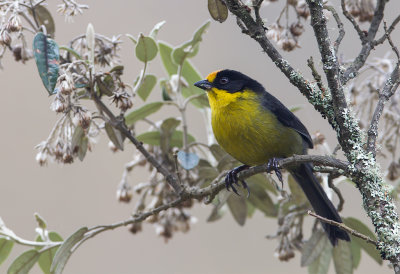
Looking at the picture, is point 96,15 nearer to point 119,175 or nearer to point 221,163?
point 119,175

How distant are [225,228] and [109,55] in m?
3.49

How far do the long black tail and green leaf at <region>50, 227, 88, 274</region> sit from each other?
3.63 ft

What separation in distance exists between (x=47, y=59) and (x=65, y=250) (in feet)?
2.74

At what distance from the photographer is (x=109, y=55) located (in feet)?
9.02

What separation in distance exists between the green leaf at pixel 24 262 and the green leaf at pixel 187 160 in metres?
0.79

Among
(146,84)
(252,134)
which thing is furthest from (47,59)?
(252,134)

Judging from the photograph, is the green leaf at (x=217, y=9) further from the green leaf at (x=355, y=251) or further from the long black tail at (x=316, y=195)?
the green leaf at (x=355, y=251)

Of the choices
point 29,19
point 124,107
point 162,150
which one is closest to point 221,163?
point 162,150

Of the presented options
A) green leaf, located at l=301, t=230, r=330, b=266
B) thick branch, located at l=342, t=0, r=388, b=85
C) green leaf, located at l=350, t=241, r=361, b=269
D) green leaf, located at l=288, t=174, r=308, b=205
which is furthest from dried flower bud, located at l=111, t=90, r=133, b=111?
green leaf, located at l=350, t=241, r=361, b=269

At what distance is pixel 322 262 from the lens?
3.00 metres

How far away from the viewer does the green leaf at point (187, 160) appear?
2.80 metres

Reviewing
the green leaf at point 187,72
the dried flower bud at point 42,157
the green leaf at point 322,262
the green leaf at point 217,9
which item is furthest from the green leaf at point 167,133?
the green leaf at point 322,262

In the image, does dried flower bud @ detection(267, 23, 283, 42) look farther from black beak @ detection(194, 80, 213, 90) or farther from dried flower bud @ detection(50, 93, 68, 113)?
dried flower bud @ detection(50, 93, 68, 113)

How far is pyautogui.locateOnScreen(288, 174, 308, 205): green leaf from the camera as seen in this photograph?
3.01 metres
